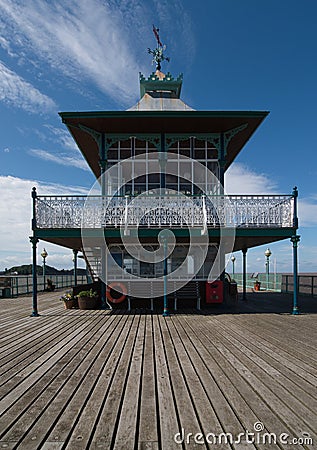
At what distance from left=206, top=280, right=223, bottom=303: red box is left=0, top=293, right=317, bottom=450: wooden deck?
355cm

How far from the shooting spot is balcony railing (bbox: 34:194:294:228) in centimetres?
1091

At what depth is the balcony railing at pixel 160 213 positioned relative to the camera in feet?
35.8

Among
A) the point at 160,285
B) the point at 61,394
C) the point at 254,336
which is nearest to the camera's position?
the point at 61,394

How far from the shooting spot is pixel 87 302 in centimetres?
1189

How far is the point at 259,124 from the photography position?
12945mm

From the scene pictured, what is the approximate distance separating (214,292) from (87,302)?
4504 mm

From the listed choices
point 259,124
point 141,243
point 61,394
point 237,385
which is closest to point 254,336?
point 237,385

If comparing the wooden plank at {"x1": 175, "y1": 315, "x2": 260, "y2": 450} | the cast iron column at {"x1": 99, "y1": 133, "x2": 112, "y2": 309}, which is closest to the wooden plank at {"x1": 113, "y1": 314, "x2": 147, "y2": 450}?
the wooden plank at {"x1": 175, "y1": 315, "x2": 260, "y2": 450}

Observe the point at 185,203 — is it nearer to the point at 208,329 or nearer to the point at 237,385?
the point at 208,329

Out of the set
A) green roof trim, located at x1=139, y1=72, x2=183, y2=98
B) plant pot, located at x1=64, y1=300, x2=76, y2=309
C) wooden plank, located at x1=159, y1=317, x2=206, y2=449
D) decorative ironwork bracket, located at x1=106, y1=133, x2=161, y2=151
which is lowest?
plant pot, located at x1=64, y1=300, x2=76, y2=309

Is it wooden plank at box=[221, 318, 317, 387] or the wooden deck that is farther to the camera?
wooden plank at box=[221, 318, 317, 387]

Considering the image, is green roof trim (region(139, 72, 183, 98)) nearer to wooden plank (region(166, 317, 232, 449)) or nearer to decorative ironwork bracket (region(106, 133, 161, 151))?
decorative ironwork bracket (region(106, 133, 161, 151))

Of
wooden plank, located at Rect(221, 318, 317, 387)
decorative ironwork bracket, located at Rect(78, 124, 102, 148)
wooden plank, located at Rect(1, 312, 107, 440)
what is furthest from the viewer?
decorative ironwork bracket, located at Rect(78, 124, 102, 148)

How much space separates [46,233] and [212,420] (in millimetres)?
8701
